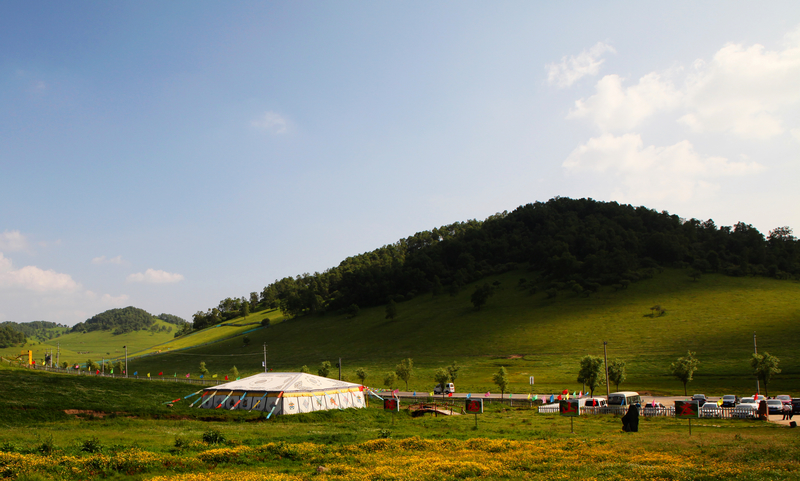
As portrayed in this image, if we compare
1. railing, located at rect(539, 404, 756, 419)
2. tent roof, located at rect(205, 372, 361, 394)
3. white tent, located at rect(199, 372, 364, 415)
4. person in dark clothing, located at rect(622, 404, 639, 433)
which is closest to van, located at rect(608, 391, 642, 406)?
railing, located at rect(539, 404, 756, 419)

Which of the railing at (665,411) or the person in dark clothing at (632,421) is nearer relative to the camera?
the person in dark clothing at (632,421)

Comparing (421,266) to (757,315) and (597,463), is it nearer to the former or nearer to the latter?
(757,315)

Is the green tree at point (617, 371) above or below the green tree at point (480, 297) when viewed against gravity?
below

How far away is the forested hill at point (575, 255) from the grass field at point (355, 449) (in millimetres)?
106015

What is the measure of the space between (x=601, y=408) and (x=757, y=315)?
249 feet

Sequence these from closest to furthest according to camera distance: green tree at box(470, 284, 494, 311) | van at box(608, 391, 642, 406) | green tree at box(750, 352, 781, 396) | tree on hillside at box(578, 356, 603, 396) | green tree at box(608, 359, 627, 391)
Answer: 1. van at box(608, 391, 642, 406)
2. green tree at box(750, 352, 781, 396)
3. tree on hillside at box(578, 356, 603, 396)
4. green tree at box(608, 359, 627, 391)
5. green tree at box(470, 284, 494, 311)

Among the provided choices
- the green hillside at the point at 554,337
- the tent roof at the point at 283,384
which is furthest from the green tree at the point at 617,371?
the tent roof at the point at 283,384

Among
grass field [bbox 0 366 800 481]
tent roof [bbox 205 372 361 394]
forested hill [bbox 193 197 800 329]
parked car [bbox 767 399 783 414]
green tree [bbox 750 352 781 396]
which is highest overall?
forested hill [bbox 193 197 800 329]

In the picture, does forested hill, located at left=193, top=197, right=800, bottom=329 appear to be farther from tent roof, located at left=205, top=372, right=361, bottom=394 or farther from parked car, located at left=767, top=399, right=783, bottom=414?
tent roof, located at left=205, top=372, right=361, bottom=394

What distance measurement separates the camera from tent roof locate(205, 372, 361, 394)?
42.1m

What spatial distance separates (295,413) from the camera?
40250mm

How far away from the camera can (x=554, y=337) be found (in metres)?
99.6

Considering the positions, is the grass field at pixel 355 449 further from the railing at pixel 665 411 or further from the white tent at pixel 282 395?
the white tent at pixel 282 395

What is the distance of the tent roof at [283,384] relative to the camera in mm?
42119
